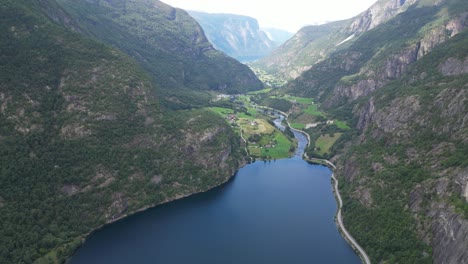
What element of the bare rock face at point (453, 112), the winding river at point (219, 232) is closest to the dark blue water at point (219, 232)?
the winding river at point (219, 232)

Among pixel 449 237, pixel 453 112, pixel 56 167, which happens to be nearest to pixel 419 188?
pixel 449 237

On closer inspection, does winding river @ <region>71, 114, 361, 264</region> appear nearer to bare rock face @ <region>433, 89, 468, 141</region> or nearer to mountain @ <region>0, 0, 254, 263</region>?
mountain @ <region>0, 0, 254, 263</region>

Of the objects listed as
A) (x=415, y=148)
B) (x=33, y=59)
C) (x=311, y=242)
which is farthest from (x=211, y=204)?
(x=33, y=59)

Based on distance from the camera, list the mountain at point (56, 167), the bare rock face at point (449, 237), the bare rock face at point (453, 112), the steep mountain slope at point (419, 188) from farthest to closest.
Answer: the bare rock face at point (453, 112)
the mountain at point (56, 167)
the steep mountain slope at point (419, 188)
the bare rock face at point (449, 237)

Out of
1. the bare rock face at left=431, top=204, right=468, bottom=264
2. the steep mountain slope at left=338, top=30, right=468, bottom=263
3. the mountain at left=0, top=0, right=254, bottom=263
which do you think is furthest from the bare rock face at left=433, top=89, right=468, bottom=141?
the mountain at left=0, top=0, right=254, bottom=263

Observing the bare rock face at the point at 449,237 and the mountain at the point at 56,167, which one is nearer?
the bare rock face at the point at 449,237

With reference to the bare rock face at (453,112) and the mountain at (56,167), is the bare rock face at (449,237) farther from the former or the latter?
the mountain at (56,167)

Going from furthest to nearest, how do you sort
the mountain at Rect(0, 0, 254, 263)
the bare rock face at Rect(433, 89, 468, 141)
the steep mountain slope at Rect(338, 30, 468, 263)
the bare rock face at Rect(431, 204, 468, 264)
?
the bare rock face at Rect(433, 89, 468, 141), the mountain at Rect(0, 0, 254, 263), the steep mountain slope at Rect(338, 30, 468, 263), the bare rock face at Rect(431, 204, 468, 264)
